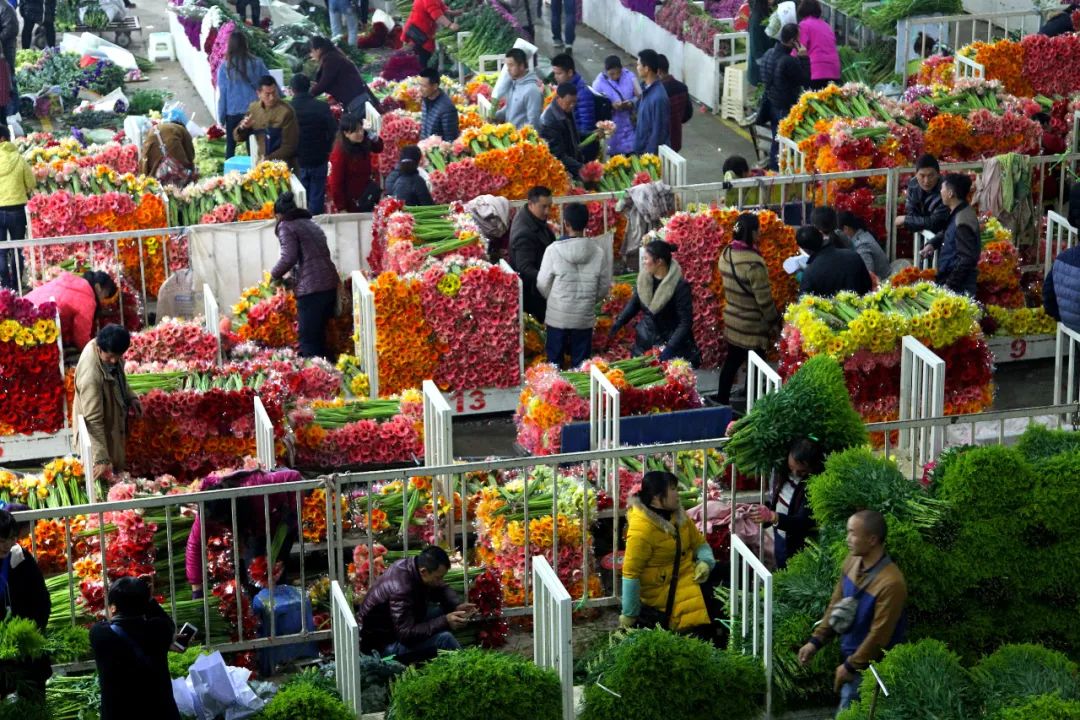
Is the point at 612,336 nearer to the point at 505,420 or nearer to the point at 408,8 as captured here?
the point at 505,420

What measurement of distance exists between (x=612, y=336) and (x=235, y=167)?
4892 millimetres

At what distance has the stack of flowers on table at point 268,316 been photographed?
43.0 ft

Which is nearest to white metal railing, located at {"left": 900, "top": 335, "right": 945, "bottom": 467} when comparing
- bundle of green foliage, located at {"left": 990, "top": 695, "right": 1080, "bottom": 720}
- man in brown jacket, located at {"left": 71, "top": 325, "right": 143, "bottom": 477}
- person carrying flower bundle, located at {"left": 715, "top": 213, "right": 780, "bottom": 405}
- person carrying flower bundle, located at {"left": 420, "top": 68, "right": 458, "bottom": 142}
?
person carrying flower bundle, located at {"left": 715, "top": 213, "right": 780, "bottom": 405}

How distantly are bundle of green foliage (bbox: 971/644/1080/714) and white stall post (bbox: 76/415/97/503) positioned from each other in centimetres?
507

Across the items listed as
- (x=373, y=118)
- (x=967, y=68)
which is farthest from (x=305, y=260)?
(x=967, y=68)

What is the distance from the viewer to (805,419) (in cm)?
909

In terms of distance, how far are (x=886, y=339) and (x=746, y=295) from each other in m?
1.33

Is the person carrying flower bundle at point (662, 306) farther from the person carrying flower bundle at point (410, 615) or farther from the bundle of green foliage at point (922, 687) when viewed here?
the bundle of green foliage at point (922, 687)

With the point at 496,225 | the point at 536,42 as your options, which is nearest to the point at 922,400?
the point at 496,225

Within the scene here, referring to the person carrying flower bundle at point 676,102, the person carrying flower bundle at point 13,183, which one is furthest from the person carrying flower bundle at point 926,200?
the person carrying flower bundle at point 13,183

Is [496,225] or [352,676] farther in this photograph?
[496,225]

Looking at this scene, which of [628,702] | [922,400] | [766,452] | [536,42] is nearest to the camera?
[628,702]

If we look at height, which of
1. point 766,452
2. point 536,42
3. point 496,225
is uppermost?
point 536,42

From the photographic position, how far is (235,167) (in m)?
16.4
